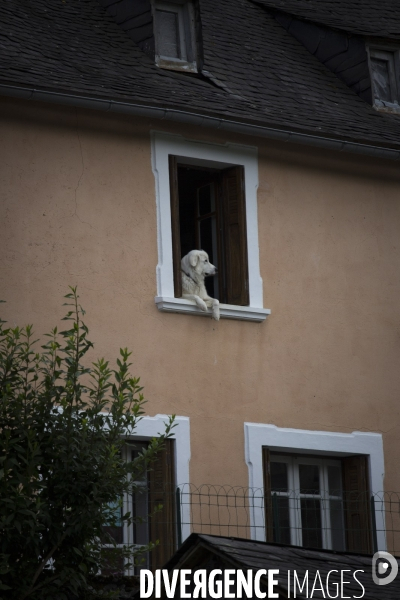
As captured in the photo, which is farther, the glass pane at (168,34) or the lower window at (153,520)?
the glass pane at (168,34)

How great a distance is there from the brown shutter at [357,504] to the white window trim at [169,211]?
1.87 meters

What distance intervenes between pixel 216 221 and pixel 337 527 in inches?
134

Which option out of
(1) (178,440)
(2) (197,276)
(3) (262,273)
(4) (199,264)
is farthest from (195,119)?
(1) (178,440)

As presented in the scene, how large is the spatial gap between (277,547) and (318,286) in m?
4.66

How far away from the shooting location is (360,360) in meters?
16.5

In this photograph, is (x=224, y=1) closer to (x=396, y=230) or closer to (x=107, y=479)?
(x=396, y=230)

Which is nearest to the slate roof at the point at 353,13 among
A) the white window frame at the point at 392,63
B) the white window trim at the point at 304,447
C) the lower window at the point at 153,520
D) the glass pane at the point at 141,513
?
the white window frame at the point at 392,63

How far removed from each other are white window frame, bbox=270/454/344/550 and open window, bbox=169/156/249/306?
1.74 meters

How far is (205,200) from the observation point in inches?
658

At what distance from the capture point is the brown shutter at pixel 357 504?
52.4 ft

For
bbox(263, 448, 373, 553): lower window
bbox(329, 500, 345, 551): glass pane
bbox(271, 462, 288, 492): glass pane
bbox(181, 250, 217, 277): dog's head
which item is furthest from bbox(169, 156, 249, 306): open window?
bbox(329, 500, 345, 551): glass pane

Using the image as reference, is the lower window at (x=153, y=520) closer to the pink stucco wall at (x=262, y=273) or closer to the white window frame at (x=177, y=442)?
the white window frame at (x=177, y=442)

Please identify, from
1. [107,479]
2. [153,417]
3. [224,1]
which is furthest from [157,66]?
[107,479]

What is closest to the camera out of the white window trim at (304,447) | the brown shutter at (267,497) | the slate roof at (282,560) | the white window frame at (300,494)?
the slate roof at (282,560)
